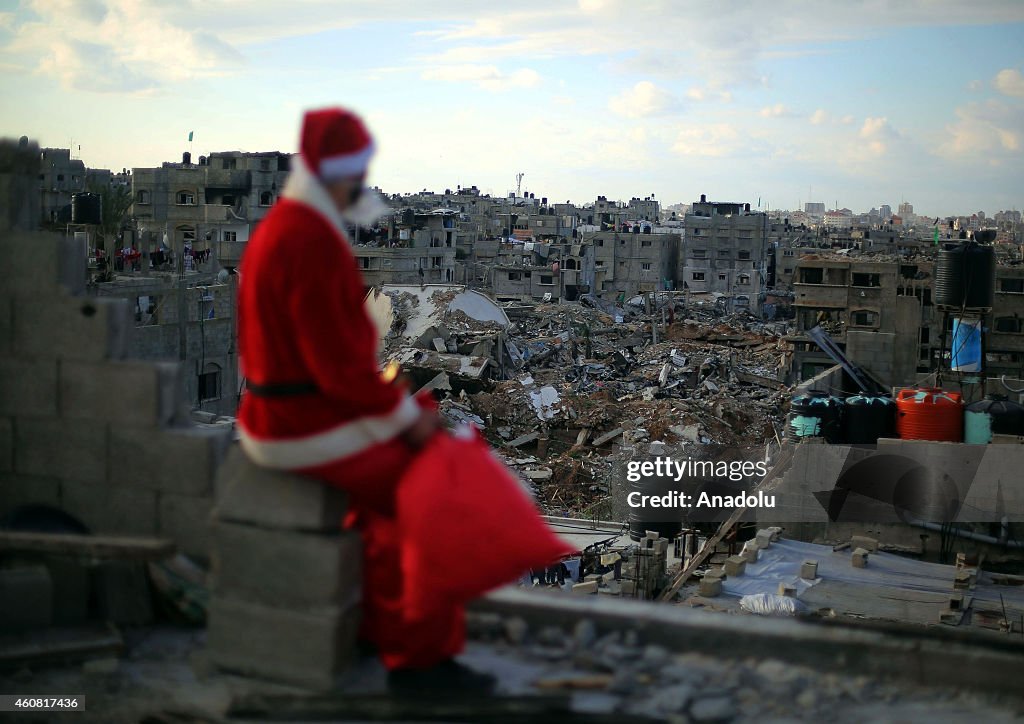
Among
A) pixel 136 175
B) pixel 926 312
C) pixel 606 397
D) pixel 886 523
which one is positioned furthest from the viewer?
pixel 136 175

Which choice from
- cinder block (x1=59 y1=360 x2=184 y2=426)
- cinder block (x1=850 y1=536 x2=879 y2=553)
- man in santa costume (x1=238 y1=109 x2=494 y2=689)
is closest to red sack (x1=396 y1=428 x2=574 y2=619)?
man in santa costume (x1=238 y1=109 x2=494 y2=689)

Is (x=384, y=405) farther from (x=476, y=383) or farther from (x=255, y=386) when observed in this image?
(x=476, y=383)

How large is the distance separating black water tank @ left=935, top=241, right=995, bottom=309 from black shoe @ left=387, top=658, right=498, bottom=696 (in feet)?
53.8

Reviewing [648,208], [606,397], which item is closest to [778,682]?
[606,397]

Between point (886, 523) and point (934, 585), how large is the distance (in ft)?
11.0

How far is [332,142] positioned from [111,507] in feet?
5.57

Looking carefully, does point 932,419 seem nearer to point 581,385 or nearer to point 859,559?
point 859,559

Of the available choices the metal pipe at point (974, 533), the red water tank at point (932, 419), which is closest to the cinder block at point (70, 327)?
the metal pipe at point (974, 533)

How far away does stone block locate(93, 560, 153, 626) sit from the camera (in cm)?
443

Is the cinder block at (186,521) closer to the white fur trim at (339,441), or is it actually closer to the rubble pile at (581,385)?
the white fur trim at (339,441)

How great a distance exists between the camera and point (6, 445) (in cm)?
455

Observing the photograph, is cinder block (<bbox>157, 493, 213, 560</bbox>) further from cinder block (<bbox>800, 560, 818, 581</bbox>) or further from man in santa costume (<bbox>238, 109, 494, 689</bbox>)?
cinder block (<bbox>800, 560, 818, 581</bbox>)

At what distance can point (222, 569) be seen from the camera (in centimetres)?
386

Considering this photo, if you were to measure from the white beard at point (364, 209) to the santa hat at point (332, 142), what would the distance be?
0.38 feet
